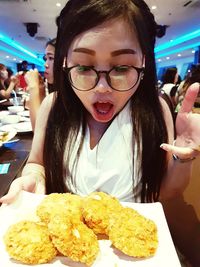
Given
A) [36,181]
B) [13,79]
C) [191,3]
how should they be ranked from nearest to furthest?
[36,181], [13,79], [191,3]

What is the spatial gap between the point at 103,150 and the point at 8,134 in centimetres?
102

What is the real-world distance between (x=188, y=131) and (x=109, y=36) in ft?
1.61

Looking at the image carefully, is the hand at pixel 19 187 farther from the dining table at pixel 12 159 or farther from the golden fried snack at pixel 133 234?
the golden fried snack at pixel 133 234

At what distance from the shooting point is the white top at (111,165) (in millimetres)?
1268

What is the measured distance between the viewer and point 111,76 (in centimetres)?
103

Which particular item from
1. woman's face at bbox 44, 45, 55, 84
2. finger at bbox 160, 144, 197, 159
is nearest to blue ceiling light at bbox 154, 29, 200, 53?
woman's face at bbox 44, 45, 55, 84

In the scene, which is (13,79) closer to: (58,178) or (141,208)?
(58,178)

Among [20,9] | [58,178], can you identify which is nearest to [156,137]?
[58,178]

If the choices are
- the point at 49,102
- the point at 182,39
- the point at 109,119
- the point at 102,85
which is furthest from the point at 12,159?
the point at 182,39

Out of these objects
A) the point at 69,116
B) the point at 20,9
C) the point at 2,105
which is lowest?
the point at 2,105

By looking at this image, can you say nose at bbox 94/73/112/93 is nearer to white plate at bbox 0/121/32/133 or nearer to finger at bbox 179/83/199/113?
finger at bbox 179/83/199/113

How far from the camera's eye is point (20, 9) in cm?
975

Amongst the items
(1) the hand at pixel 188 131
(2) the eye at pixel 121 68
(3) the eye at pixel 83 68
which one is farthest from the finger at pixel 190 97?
(3) the eye at pixel 83 68

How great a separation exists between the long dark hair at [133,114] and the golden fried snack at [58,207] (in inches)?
13.3
